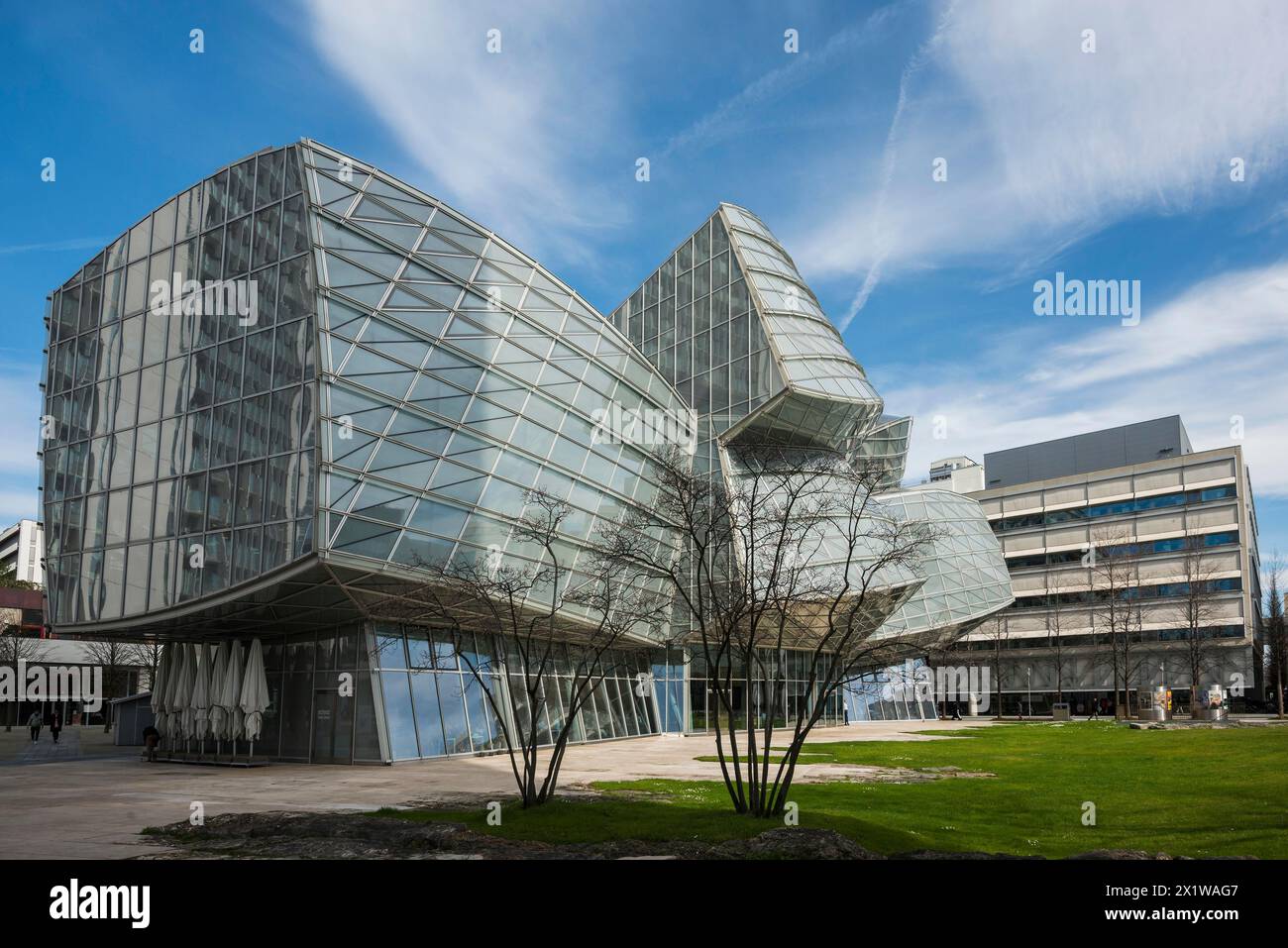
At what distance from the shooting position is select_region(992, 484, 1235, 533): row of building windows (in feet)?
324

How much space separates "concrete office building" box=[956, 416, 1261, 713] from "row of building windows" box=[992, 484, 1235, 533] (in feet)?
0.39

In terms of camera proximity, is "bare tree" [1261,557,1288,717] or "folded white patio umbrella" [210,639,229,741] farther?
"bare tree" [1261,557,1288,717]

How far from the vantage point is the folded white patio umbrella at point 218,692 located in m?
38.4

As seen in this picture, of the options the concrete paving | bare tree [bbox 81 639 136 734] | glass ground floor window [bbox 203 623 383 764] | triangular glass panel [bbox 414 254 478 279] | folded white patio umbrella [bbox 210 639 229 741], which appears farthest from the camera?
bare tree [bbox 81 639 136 734]

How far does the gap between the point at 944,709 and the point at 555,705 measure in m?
56.4

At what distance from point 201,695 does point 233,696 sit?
276 centimetres

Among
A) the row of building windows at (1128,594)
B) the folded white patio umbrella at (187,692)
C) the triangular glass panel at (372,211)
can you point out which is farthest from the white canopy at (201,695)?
the row of building windows at (1128,594)

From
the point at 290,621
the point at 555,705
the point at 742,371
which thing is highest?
the point at 742,371

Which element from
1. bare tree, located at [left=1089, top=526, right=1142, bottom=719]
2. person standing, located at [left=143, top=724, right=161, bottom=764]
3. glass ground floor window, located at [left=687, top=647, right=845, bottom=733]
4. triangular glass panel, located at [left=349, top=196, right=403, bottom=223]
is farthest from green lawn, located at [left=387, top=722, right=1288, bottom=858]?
bare tree, located at [left=1089, top=526, right=1142, bottom=719]

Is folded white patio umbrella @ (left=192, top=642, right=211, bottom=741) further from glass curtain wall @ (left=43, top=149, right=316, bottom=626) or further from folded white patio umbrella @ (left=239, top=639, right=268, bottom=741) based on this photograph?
Answer: glass curtain wall @ (left=43, top=149, right=316, bottom=626)

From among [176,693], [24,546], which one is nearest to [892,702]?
[176,693]
